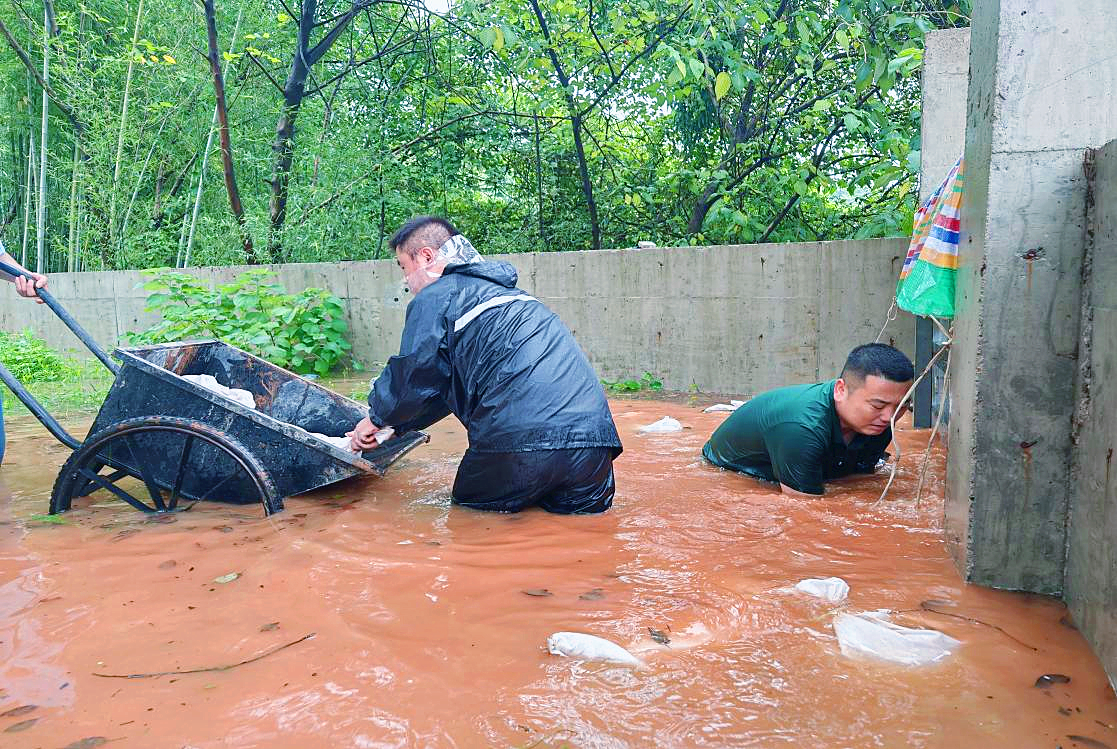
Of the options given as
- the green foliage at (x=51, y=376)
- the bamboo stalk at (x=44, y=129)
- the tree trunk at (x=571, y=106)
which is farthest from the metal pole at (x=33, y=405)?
the bamboo stalk at (x=44, y=129)

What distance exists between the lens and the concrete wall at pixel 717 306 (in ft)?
21.3

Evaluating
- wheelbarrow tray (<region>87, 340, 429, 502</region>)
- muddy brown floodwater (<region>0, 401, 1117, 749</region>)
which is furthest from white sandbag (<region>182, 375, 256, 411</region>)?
muddy brown floodwater (<region>0, 401, 1117, 749</region>)

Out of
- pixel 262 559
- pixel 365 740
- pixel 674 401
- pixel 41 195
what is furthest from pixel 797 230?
pixel 41 195

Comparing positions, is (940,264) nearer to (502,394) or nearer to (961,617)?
(961,617)

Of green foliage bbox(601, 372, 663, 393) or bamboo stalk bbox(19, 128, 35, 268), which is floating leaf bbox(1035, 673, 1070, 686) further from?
bamboo stalk bbox(19, 128, 35, 268)

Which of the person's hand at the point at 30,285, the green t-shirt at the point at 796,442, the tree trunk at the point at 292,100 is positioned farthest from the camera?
the tree trunk at the point at 292,100

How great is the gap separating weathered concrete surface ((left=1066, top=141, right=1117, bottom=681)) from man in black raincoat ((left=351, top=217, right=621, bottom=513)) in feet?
6.01

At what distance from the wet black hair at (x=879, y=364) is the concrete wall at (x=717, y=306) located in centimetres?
265

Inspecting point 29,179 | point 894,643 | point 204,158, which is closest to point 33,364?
point 204,158

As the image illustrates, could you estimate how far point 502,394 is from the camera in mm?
3693

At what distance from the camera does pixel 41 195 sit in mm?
12492

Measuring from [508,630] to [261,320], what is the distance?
781 centimetres

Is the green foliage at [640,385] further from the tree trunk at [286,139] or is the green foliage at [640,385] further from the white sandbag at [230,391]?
the tree trunk at [286,139]

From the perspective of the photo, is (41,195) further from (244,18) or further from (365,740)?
(365,740)
